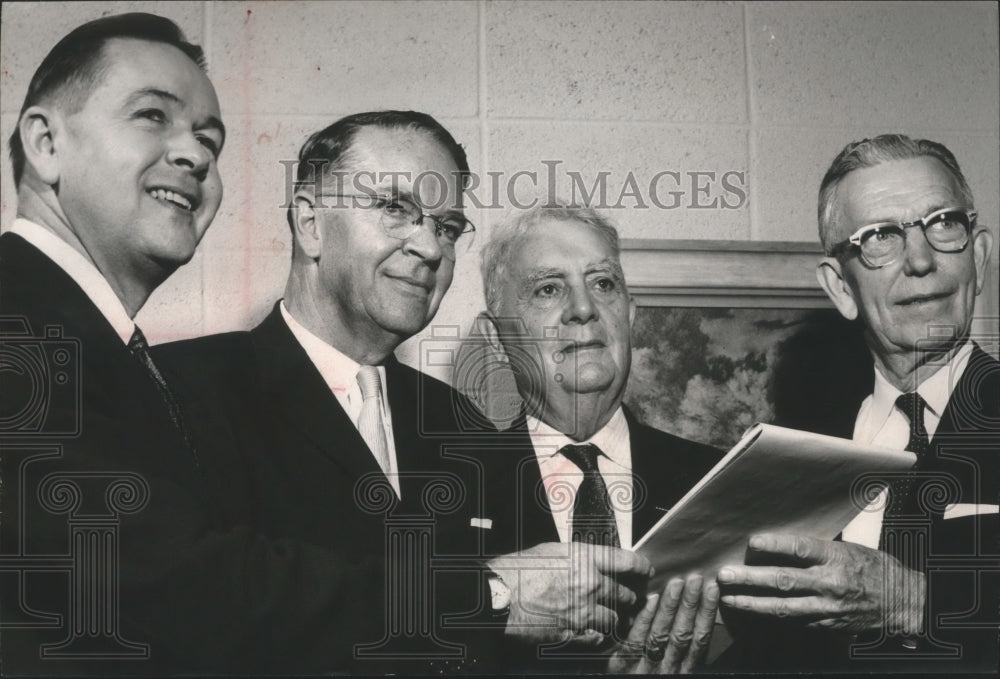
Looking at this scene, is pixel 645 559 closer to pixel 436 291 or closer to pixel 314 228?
pixel 436 291

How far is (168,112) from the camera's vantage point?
3.03 metres

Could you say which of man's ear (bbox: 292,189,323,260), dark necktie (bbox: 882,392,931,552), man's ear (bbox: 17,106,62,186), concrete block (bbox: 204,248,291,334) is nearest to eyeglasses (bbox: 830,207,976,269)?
dark necktie (bbox: 882,392,931,552)

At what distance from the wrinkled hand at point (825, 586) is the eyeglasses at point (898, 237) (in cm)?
79

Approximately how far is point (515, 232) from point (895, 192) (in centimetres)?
105

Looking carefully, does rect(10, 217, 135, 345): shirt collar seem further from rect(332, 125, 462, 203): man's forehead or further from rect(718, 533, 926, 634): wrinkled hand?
rect(718, 533, 926, 634): wrinkled hand

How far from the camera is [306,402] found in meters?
3.00

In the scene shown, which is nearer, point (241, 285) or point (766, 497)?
point (766, 497)

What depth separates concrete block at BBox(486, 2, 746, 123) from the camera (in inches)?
128

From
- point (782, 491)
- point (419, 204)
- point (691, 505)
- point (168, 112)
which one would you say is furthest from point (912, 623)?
point (168, 112)

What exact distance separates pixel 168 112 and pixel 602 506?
5.02ft

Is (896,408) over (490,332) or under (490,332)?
under

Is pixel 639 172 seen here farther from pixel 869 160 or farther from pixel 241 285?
pixel 241 285

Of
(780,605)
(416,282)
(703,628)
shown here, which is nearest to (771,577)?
(780,605)

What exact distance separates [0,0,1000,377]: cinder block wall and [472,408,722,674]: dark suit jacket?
0.38 m
